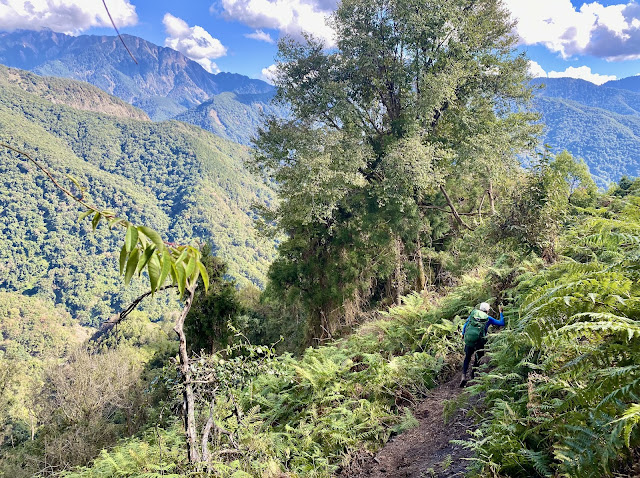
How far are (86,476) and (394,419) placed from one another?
4580 mm

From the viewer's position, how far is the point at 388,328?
8750 mm

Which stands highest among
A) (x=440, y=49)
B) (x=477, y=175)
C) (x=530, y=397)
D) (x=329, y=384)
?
(x=440, y=49)

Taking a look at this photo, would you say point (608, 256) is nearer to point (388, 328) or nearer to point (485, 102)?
point (388, 328)

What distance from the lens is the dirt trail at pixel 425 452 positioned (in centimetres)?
415

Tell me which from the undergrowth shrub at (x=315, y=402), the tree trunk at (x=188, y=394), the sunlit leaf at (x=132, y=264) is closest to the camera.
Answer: the sunlit leaf at (x=132, y=264)

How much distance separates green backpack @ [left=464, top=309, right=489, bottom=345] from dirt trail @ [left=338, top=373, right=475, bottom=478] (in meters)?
0.81

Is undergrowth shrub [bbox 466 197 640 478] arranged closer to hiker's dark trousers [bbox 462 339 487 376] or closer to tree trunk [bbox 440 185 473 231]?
hiker's dark trousers [bbox 462 339 487 376]

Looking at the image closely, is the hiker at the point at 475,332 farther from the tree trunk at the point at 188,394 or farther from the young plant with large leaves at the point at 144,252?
the young plant with large leaves at the point at 144,252

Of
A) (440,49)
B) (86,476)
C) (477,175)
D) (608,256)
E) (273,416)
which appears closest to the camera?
(608,256)

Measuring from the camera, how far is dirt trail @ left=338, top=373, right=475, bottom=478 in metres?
4.15

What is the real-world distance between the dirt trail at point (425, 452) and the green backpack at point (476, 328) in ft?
2.65

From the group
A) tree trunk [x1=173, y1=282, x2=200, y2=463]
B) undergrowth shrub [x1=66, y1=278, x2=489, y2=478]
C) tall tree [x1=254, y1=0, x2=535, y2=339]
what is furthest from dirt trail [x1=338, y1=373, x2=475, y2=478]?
tall tree [x1=254, y1=0, x2=535, y2=339]

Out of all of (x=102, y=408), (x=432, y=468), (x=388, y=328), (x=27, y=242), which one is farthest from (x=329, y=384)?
(x=27, y=242)

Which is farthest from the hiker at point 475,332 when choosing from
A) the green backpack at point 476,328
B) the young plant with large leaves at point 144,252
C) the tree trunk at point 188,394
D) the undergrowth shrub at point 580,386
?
the young plant with large leaves at point 144,252
